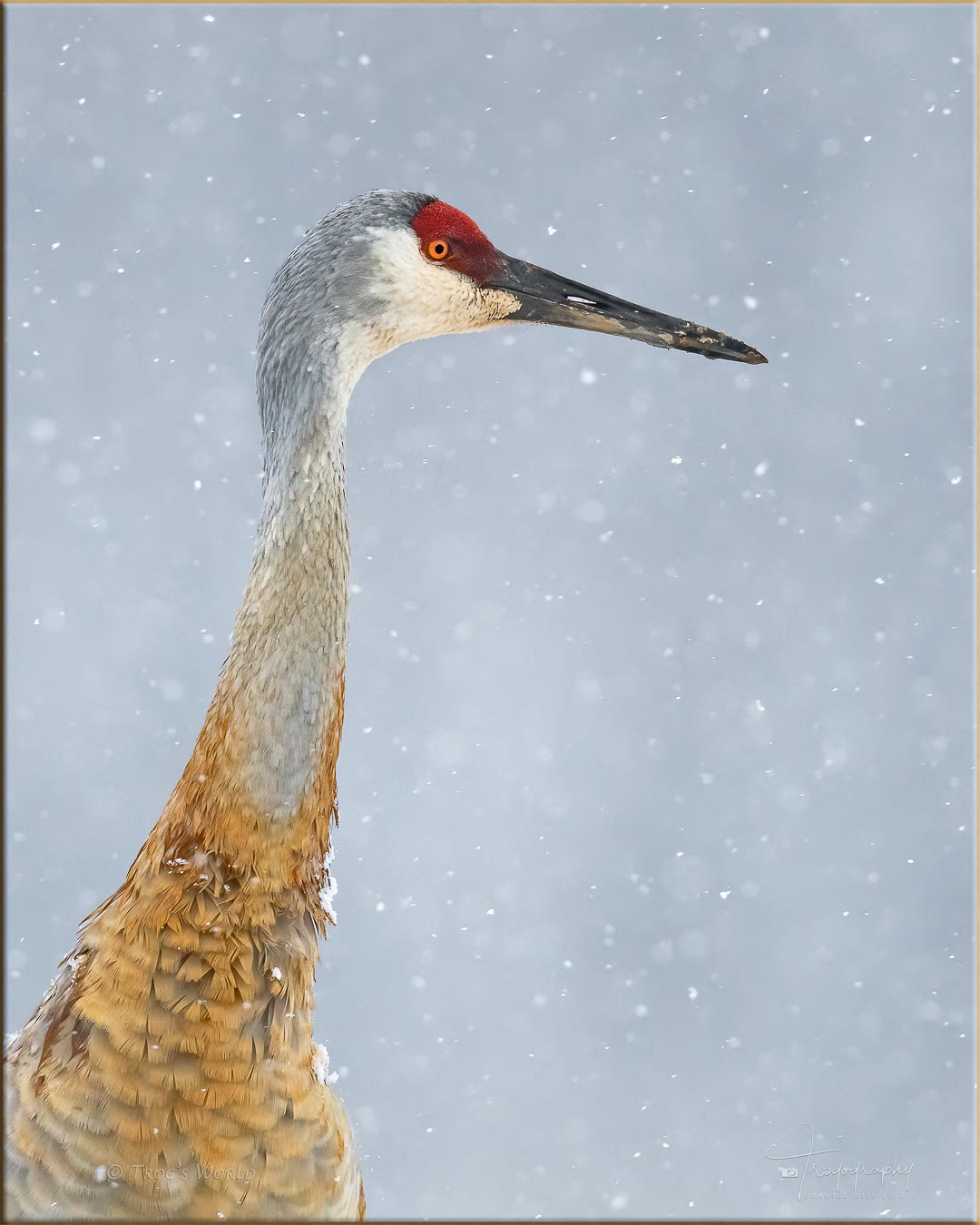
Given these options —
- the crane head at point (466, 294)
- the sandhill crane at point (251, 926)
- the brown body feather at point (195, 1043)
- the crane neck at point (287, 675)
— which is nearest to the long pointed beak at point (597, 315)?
the crane head at point (466, 294)

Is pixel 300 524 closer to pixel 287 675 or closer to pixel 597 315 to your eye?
pixel 287 675

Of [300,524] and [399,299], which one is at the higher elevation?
[399,299]

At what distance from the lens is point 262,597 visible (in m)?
2.48

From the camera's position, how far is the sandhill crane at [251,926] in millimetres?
2355

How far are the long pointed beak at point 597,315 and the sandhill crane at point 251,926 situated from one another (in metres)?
0.39

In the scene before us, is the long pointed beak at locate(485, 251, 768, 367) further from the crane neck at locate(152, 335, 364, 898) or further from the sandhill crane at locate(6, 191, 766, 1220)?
the crane neck at locate(152, 335, 364, 898)

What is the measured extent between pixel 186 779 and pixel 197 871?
0.20 metres

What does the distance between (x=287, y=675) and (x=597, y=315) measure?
1231mm

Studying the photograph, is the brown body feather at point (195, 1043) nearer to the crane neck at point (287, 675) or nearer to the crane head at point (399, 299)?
the crane neck at point (287, 675)

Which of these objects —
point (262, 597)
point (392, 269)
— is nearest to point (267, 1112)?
point (262, 597)

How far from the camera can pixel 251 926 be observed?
2.47 metres

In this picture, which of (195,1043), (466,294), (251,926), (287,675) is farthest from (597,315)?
(195,1043)

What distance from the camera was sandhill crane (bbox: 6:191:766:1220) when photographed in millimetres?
2355

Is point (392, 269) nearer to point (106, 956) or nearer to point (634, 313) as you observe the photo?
point (634, 313)
